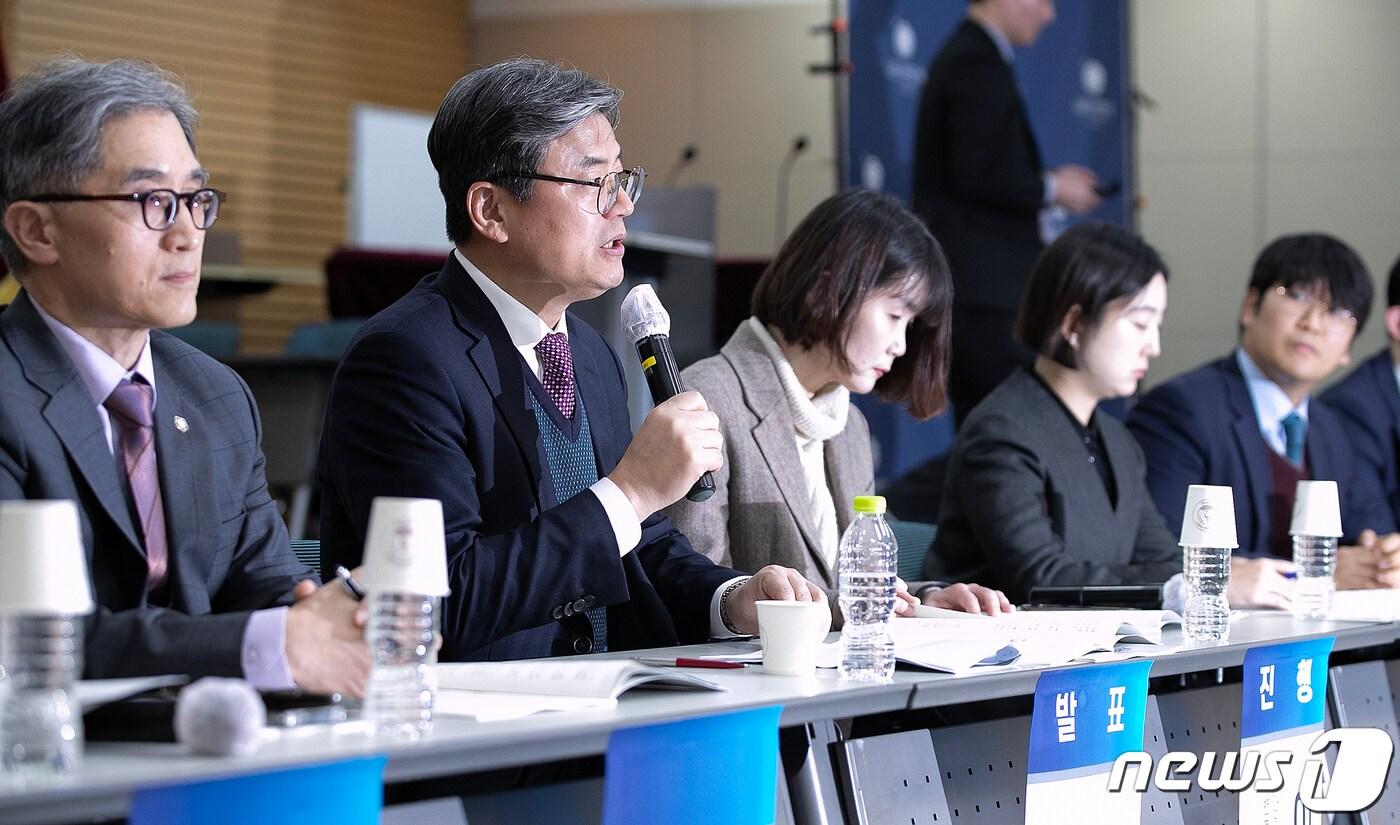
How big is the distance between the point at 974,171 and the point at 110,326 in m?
3.69

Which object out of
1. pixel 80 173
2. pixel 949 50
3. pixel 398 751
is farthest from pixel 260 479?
pixel 949 50

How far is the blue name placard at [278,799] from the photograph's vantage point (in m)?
1.08

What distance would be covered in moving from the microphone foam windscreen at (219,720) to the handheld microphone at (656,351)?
816 mm

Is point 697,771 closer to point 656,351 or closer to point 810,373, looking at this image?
point 656,351

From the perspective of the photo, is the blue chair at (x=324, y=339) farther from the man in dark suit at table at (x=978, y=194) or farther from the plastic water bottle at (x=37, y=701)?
the plastic water bottle at (x=37, y=701)

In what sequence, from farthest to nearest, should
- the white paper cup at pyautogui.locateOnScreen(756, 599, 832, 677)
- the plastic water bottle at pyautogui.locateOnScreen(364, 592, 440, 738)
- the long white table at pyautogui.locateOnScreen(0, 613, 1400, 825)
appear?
the white paper cup at pyautogui.locateOnScreen(756, 599, 832, 677)
the plastic water bottle at pyautogui.locateOnScreen(364, 592, 440, 738)
the long white table at pyautogui.locateOnScreen(0, 613, 1400, 825)

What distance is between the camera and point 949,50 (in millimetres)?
5066

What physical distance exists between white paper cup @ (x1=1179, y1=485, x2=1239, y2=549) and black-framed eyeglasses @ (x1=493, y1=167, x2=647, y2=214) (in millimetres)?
883

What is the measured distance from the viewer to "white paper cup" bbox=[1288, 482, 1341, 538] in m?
2.49

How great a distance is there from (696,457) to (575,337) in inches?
20.4

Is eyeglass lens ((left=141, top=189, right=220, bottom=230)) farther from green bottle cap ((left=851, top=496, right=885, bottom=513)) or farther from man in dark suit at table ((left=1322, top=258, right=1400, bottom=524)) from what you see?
man in dark suit at table ((left=1322, top=258, right=1400, bottom=524))

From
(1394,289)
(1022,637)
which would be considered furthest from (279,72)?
(1022,637)
